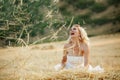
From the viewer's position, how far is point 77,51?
7.12 m

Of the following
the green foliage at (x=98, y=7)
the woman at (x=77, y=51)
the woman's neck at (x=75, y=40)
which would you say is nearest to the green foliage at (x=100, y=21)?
the green foliage at (x=98, y=7)

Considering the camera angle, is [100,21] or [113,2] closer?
[100,21]

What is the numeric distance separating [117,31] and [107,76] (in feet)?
60.2

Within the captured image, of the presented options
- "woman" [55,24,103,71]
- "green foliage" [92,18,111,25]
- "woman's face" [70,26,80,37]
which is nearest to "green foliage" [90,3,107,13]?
"green foliage" [92,18,111,25]

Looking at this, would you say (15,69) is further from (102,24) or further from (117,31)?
(102,24)

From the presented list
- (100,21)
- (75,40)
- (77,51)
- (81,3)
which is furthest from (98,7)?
(75,40)

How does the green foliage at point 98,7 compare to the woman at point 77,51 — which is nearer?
the woman at point 77,51

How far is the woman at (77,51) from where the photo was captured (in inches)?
264

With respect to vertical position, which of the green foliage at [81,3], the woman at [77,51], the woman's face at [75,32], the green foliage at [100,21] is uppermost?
the green foliage at [81,3]

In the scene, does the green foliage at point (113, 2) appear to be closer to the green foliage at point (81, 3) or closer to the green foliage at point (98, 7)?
the green foliage at point (98, 7)

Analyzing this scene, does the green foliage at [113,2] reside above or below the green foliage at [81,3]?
below

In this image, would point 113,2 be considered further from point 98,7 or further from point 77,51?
point 77,51

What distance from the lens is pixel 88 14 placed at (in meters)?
26.8

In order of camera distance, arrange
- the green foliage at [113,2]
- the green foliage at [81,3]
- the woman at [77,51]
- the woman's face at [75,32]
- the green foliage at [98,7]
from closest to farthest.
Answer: the woman's face at [75,32] → the woman at [77,51] → the green foliage at [113,2] → the green foliage at [98,7] → the green foliage at [81,3]
